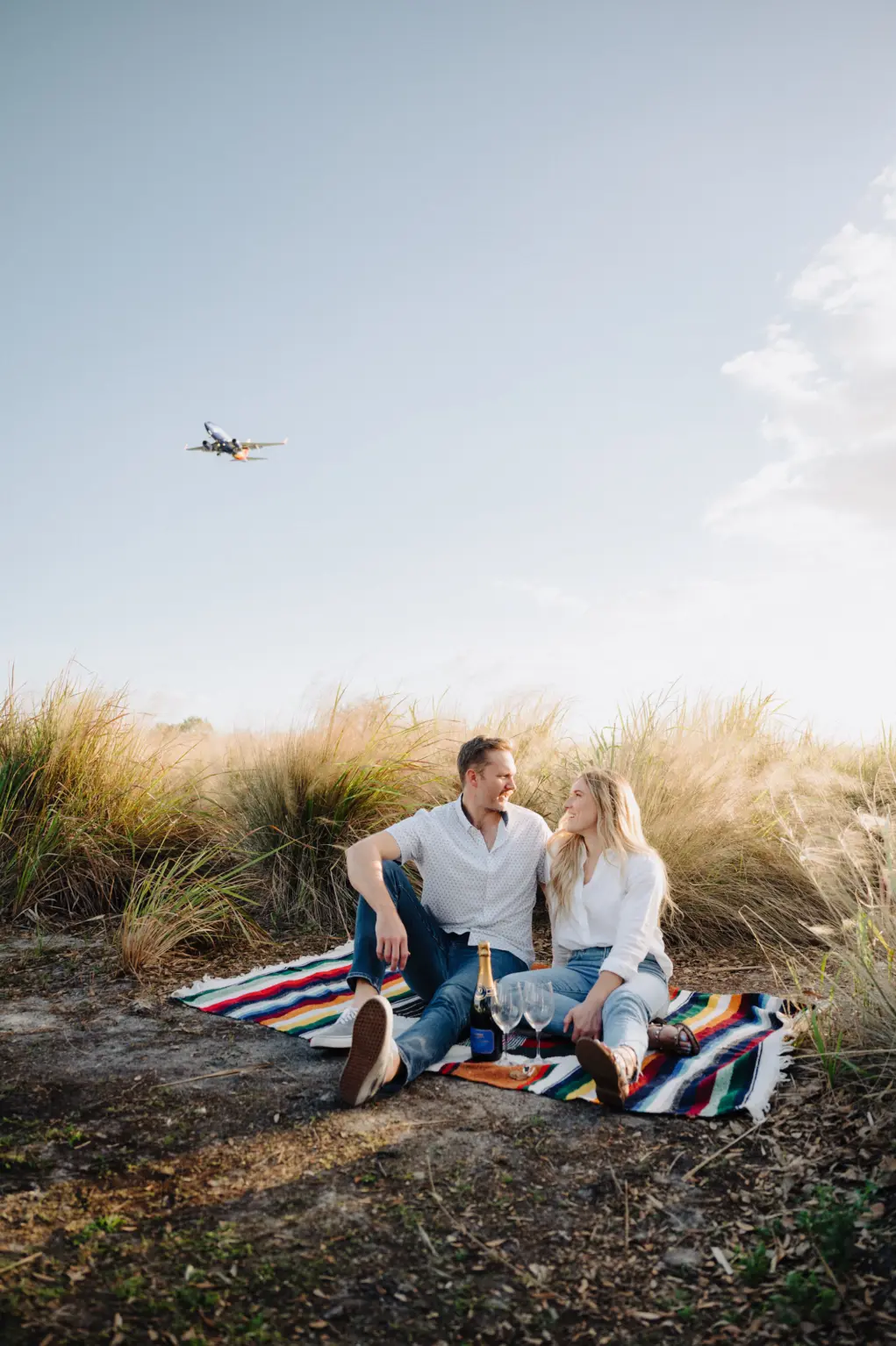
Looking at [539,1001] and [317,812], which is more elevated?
[317,812]

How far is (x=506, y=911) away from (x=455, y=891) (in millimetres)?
216

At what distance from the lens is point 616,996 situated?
331cm

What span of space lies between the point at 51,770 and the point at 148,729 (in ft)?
2.40

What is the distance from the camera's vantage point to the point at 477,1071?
329 cm

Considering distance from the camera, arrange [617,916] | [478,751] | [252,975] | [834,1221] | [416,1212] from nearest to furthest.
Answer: [834,1221]
[416,1212]
[617,916]
[478,751]
[252,975]

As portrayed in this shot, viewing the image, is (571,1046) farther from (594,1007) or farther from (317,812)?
(317,812)

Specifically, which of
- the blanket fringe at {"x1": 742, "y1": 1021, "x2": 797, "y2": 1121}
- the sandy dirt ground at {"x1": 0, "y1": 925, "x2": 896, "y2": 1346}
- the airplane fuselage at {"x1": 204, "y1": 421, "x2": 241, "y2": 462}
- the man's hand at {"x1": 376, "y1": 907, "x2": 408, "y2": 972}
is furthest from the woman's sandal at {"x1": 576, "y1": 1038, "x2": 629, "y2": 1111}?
the airplane fuselage at {"x1": 204, "y1": 421, "x2": 241, "y2": 462}

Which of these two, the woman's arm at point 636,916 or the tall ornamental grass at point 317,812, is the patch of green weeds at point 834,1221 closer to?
the woman's arm at point 636,916

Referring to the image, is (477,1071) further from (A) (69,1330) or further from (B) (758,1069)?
(A) (69,1330)

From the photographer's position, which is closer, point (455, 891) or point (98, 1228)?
point (98, 1228)

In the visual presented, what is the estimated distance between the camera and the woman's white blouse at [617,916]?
3.38 meters

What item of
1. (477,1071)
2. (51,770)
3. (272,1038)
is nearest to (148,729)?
(51,770)

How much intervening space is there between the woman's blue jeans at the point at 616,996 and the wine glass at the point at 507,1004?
38 millimetres

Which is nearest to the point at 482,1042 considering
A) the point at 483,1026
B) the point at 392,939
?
the point at 483,1026
